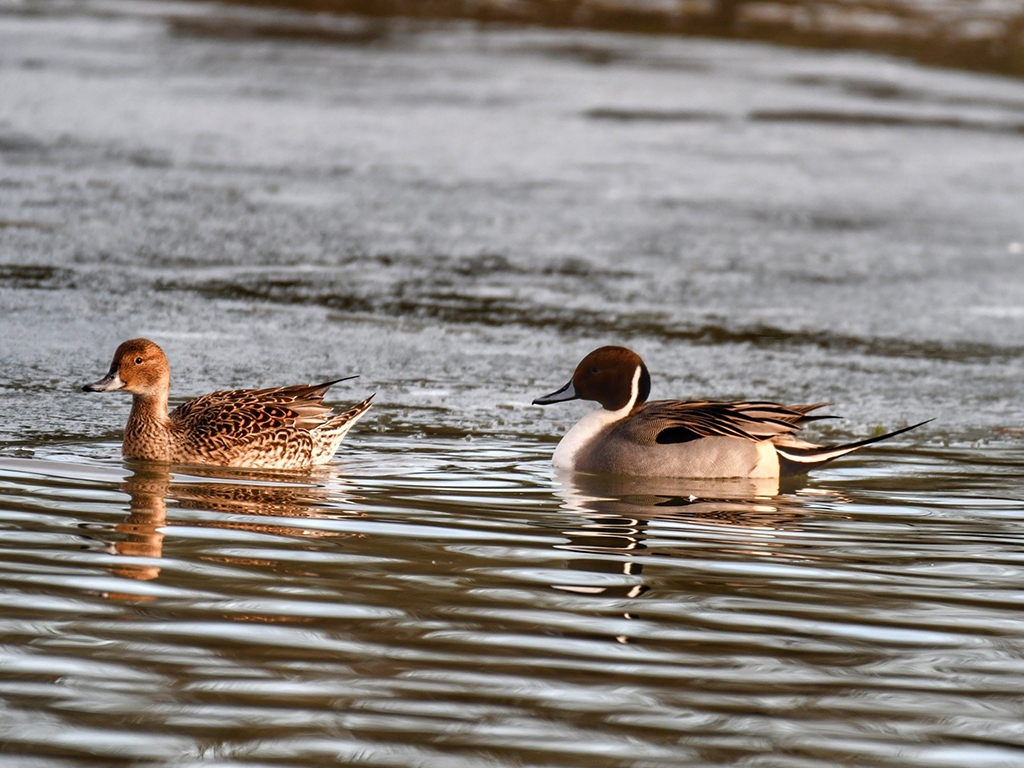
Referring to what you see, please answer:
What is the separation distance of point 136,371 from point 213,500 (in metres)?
1.25

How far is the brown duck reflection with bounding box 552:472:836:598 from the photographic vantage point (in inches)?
216

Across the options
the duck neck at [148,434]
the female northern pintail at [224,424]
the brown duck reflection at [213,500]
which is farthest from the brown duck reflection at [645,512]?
the duck neck at [148,434]

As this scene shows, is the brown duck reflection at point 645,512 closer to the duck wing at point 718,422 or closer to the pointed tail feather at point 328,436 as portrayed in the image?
the duck wing at point 718,422

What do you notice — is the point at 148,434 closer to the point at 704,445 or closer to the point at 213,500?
the point at 213,500

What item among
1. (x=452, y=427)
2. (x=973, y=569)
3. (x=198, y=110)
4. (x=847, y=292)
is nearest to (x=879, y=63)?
(x=198, y=110)

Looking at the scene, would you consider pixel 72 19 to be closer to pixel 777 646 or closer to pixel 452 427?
pixel 452 427

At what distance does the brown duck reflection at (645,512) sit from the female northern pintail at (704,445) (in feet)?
0.19

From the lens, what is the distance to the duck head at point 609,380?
25.4 feet

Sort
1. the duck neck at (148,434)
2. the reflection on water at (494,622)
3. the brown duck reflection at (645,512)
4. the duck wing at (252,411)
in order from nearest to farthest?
the reflection on water at (494,622) → the brown duck reflection at (645,512) → the duck neck at (148,434) → the duck wing at (252,411)

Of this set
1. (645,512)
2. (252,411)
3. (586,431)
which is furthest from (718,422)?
(252,411)

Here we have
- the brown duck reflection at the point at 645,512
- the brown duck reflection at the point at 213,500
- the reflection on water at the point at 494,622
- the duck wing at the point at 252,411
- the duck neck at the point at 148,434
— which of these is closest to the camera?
the reflection on water at the point at 494,622

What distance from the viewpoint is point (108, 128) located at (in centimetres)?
1616

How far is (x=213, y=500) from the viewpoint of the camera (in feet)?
20.8

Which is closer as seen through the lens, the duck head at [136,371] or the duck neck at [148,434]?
the duck neck at [148,434]
